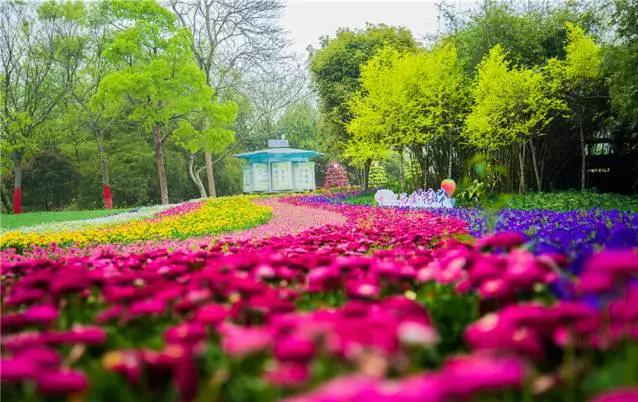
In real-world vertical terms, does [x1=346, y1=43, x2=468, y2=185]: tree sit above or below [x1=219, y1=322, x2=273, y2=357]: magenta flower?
above

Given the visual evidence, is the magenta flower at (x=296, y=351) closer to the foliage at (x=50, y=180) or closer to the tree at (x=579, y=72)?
the tree at (x=579, y=72)

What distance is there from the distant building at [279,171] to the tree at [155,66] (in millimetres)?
7058

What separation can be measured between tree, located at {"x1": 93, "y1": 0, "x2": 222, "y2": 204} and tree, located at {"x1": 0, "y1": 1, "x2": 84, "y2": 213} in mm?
2700

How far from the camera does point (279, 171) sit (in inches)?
1033

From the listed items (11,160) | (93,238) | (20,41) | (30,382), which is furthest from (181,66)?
(30,382)

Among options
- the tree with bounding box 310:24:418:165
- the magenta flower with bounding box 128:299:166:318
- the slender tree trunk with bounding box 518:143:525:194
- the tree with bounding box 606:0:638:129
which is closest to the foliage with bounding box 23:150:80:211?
the tree with bounding box 310:24:418:165

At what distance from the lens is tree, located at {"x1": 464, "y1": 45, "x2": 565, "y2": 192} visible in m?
12.9

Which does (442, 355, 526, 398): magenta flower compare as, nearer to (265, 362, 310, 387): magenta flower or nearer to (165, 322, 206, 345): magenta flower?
(265, 362, 310, 387): magenta flower

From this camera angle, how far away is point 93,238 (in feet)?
24.0

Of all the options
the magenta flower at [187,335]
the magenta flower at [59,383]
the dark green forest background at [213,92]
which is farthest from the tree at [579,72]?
the magenta flower at [59,383]

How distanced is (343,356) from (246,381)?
0.26 meters

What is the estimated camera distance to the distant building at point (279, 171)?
25.9 m

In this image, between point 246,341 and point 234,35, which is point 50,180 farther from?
point 246,341

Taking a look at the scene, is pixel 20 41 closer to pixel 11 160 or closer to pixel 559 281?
pixel 11 160
